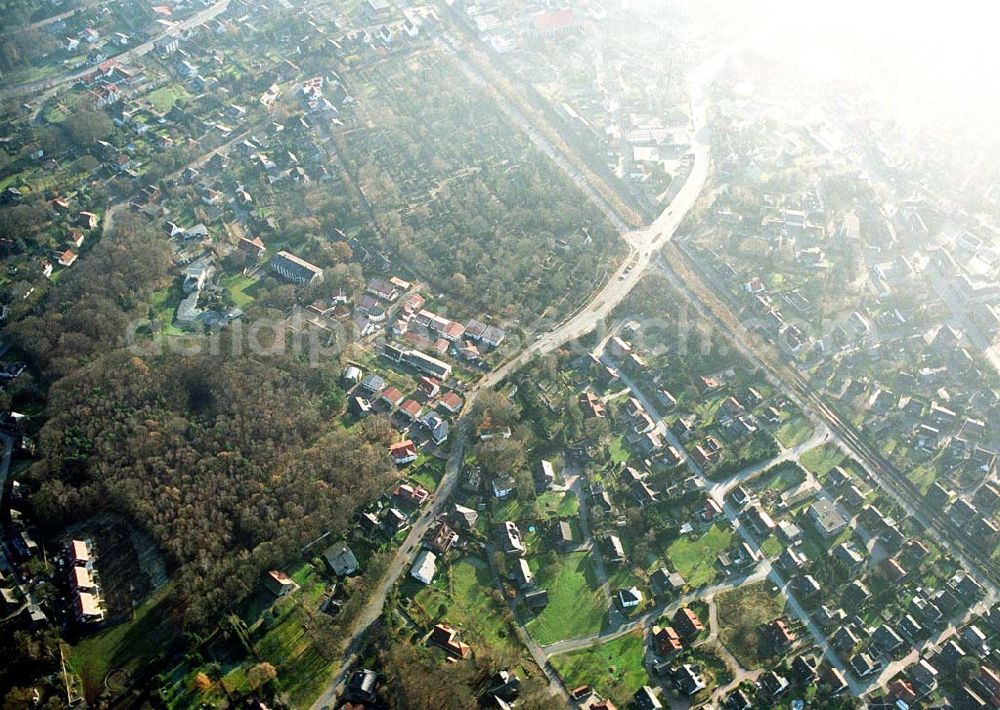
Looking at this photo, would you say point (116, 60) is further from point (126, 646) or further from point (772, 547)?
point (772, 547)

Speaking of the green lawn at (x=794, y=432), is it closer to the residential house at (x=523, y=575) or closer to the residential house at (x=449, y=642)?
the residential house at (x=523, y=575)

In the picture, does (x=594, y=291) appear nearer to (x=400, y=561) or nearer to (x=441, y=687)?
(x=400, y=561)

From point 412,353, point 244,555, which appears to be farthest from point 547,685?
point 412,353

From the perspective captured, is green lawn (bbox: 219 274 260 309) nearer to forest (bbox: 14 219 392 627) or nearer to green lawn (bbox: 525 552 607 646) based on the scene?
forest (bbox: 14 219 392 627)

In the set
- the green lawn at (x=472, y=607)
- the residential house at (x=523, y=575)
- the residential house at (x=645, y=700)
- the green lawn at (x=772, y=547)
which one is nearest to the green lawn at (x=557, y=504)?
the residential house at (x=523, y=575)

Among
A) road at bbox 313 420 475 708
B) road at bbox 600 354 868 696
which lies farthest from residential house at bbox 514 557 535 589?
road at bbox 600 354 868 696

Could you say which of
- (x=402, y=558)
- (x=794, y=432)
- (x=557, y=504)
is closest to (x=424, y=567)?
(x=402, y=558)
